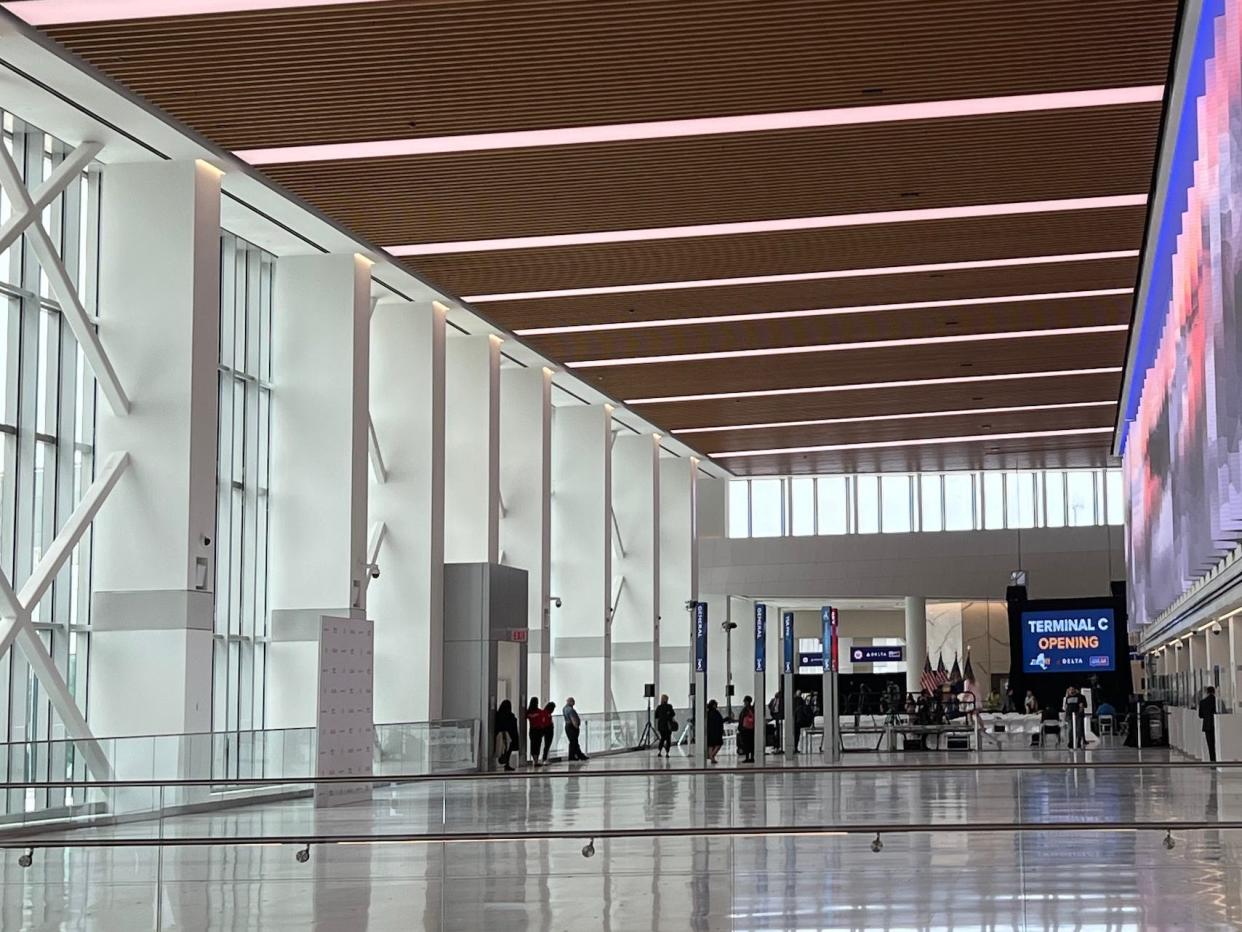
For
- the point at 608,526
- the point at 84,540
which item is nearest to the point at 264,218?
the point at 84,540

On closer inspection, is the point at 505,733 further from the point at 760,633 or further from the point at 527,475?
the point at 527,475

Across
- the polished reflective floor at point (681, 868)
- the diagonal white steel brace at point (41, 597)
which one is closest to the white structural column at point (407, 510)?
the diagonal white steel brace at point (41, 597)

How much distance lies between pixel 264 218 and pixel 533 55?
317 inches

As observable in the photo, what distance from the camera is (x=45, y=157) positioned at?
66.0 feet

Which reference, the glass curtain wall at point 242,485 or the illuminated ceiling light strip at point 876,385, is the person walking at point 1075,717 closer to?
the illuminated ceiling light strip at point 876,385

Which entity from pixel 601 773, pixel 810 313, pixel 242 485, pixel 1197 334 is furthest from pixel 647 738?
pixel 601 773

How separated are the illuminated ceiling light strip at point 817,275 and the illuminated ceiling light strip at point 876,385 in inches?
338

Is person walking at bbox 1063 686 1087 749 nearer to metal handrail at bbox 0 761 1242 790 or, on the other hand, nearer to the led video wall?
the led video wall

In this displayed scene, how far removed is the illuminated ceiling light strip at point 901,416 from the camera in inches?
1455

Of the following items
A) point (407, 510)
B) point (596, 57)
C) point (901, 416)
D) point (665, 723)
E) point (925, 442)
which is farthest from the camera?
point (925, 442)

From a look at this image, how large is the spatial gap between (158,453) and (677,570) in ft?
84.5

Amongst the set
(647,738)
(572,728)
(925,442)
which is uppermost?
(925,442)

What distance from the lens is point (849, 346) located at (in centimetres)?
3006

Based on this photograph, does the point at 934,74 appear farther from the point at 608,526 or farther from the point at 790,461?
the point at 790,461
